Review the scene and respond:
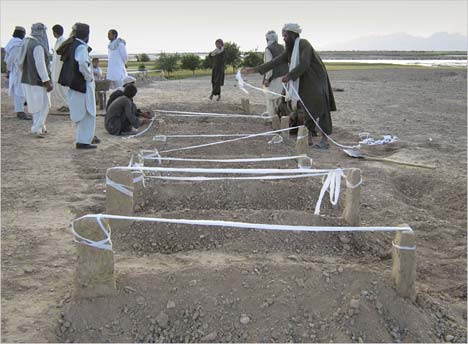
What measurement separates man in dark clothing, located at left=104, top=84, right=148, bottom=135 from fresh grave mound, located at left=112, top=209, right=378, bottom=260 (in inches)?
174

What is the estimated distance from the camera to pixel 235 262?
3248 mm

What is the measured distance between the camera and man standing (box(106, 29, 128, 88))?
422 inches

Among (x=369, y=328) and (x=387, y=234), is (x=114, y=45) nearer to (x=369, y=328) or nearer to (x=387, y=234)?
(x=387, y=234)

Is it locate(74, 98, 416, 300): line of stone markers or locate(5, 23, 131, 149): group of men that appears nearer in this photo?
locate(74, 98, 416, 300): line of stone markers

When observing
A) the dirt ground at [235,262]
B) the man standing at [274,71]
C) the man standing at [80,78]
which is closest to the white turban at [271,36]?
the man standing at [274,71]

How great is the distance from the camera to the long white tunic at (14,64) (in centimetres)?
978

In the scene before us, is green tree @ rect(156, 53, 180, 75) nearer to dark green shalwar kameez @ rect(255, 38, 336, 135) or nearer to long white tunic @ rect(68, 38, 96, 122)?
long white tunic @ rect(68, 38, 96, 122)

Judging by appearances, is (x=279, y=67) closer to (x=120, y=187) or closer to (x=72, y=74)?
(x=72, y=74)

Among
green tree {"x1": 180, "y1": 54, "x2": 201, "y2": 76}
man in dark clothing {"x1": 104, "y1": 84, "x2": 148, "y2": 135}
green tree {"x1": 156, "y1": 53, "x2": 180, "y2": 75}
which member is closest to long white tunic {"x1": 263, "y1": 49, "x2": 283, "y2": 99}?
man in dark clothing {"x1": 104, "y1": 84, "x2": 148, "y2": 135}

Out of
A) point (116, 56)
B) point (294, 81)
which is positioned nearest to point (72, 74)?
point (294, 81)

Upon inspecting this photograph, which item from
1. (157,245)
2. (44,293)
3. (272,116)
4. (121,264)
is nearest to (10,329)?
(44,293)

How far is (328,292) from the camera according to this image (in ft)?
9.64

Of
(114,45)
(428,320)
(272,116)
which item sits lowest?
(428,320)

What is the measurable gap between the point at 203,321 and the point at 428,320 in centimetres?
132
